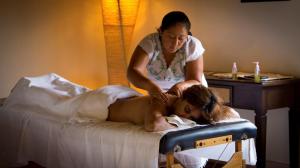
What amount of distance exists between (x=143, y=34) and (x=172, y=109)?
6.64 ft

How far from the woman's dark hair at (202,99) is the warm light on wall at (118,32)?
2047mm

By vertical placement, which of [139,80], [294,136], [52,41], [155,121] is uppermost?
[52,41]

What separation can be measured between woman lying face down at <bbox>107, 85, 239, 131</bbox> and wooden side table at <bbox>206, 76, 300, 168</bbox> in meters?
0.63

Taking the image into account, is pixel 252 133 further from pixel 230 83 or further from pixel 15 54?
pixel 15 54

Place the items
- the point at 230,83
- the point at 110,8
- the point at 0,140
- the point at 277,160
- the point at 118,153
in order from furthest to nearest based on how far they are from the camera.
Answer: the point at 110,8 → the point at 277,160 → the point at 230,83 → the point at 0,140 → the point at 118,153

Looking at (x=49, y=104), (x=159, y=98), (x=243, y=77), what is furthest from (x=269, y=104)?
(x=49, y=104)

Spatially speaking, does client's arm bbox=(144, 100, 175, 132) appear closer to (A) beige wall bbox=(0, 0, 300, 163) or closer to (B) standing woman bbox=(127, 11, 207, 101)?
(B) standing woman bbox=(127, 11, 207, 101)

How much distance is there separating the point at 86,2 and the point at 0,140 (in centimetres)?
170

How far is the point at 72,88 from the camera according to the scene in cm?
283

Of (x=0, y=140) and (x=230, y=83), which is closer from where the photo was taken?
(x=0, y=140)

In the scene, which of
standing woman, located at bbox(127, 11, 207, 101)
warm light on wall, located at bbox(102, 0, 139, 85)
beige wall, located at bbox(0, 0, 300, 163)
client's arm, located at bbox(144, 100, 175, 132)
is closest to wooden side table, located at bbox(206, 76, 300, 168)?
beige wall, located at bbox(0, 0, 300, 163)

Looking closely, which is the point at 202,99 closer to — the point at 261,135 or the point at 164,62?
the point at 164,62

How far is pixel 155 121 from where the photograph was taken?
213 centimetres

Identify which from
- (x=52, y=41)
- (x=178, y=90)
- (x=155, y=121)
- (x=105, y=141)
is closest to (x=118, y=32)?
(x=52, y=41)
